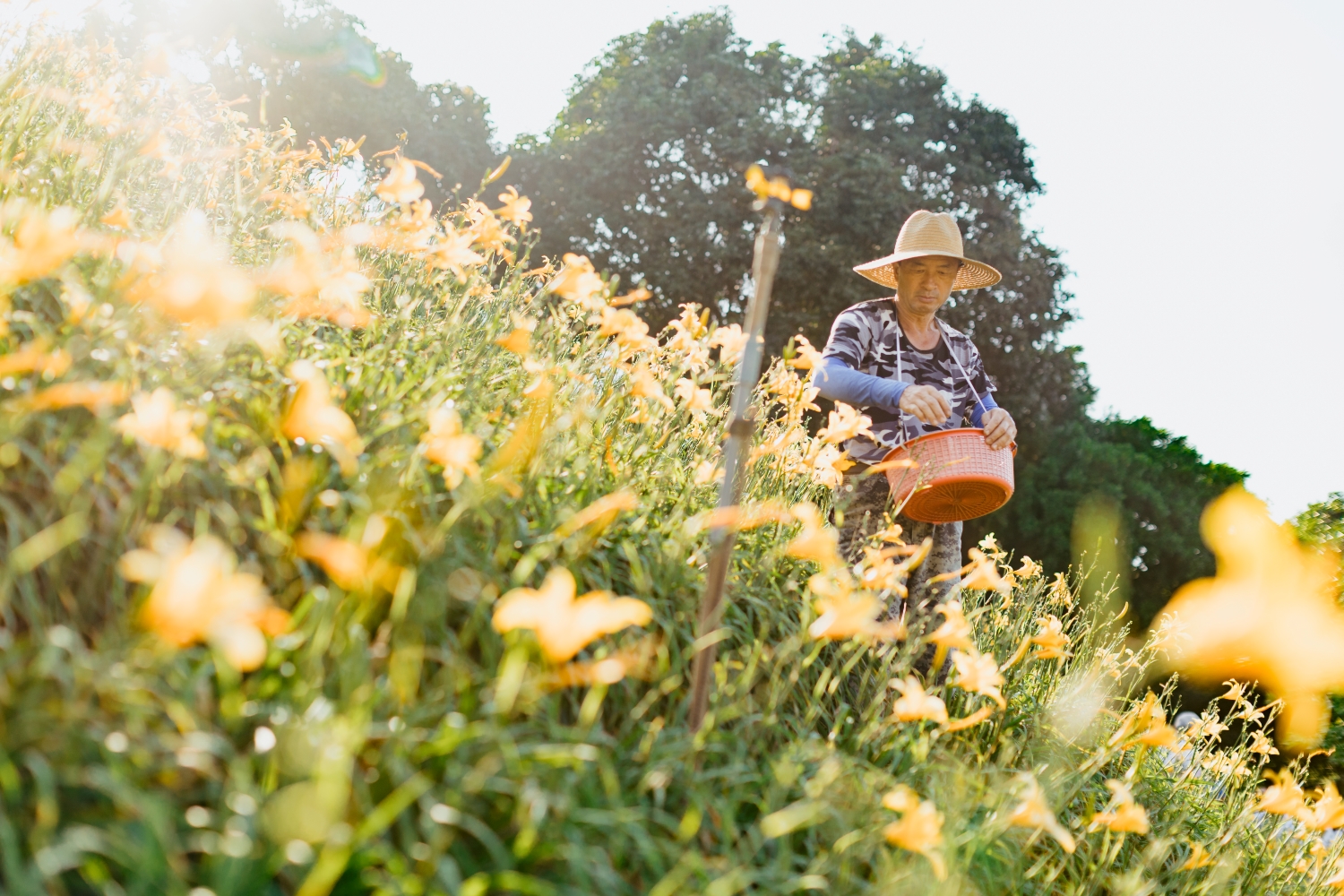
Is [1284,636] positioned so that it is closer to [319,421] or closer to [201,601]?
[319,421]

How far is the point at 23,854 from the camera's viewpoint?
1.14m

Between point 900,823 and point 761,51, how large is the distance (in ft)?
51.9

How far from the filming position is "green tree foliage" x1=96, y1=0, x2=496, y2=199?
1505cm

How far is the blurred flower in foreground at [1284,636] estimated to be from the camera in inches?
194

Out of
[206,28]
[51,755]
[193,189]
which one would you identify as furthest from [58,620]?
[206,28]

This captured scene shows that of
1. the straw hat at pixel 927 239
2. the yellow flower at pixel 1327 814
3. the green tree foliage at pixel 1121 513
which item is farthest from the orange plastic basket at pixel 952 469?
the green tree foliage at pixel 1121 513

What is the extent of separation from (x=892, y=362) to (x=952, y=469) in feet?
2.41

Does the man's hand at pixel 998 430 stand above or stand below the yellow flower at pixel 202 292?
above

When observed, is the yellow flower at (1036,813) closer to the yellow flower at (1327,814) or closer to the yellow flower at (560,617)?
the yellow flower at (560,617)

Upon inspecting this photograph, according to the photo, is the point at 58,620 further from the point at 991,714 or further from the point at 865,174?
the point at 865,174

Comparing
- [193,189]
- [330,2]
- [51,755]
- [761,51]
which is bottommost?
[51,755]

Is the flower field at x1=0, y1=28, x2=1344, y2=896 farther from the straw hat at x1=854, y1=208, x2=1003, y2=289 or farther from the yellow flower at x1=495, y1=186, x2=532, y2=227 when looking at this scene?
the straw hat at x1=854, y1=208, x2=1003, y2=289

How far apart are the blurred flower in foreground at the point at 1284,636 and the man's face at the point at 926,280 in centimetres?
146

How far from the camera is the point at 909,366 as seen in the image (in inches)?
135
